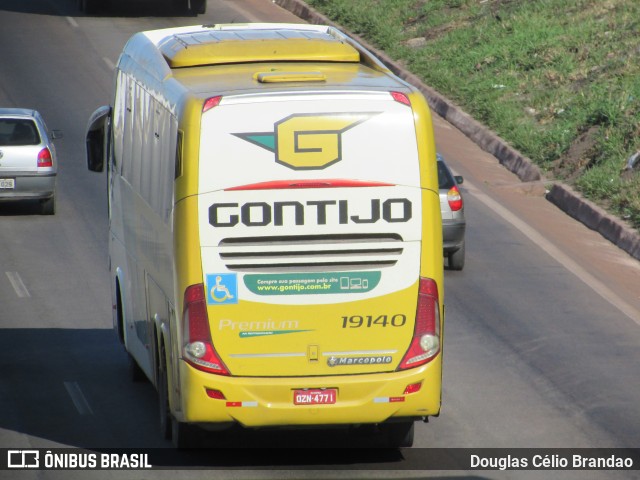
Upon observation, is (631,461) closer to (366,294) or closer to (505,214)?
(366,294)

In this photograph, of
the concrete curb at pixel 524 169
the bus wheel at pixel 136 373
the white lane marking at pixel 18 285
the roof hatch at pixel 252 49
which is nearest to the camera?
the roof hatch at pixel 252 49

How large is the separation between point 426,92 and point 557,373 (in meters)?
17.8

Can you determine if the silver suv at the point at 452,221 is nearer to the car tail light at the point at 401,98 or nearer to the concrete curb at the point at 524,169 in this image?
the concrete curb at the point at 524,169

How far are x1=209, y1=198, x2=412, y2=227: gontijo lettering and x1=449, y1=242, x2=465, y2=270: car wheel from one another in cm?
932

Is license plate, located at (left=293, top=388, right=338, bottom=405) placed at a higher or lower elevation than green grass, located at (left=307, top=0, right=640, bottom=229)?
higher

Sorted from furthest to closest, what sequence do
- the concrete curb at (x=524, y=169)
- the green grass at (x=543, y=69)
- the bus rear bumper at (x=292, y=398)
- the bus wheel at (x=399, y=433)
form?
1. the green grass at (x=543, y=69)
2. the concrete curb at (x=524, y=169)
3. the bus wheel at (x=399, y=433)
4. the bus rear bumper at (x=292, y=398)

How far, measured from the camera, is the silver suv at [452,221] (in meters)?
21.5

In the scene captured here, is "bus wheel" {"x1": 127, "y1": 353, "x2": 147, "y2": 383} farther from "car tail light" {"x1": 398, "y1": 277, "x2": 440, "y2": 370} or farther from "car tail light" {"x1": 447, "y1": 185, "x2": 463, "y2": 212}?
"car tail light" {"x1": 447, "y1": 185, "x2": 463, "y2": 212}

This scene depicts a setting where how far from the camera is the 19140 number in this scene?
12.4 m

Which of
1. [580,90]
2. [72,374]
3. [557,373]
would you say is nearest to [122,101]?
[72,374]

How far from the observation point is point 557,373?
646 inches

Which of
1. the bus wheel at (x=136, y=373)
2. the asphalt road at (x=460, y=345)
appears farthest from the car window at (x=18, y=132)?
the bus wheel at (x=136, y=373)

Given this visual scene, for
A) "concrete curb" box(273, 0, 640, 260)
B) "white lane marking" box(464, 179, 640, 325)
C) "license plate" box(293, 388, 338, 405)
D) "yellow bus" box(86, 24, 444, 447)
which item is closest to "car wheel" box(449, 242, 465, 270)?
"white lane marking" box(464, 179, 640, 325)

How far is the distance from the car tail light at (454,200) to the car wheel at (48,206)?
7333 mm
